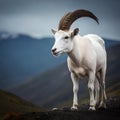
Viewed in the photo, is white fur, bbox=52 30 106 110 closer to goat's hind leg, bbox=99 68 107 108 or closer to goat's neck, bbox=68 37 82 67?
goat's neck, bbox=68 37 82 67

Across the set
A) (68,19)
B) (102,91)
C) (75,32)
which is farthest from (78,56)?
(102,91)

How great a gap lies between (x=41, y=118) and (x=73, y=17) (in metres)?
5.54

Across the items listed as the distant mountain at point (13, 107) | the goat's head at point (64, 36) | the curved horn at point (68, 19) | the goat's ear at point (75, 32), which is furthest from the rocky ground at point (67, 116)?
the distant mountain at point (13, 107)

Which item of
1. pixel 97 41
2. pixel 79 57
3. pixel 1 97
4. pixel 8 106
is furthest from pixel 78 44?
pixel 1 97

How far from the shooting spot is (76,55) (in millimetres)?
21297

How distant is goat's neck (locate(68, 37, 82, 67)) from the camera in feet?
69.8

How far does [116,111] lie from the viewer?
72.3 feet

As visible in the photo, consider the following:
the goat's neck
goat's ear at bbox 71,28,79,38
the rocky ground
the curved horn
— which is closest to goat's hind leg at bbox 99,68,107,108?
the rocky ground

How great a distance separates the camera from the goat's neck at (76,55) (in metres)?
21.3

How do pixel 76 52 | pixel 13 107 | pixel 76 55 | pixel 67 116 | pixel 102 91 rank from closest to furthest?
pixel 67 116 → pixel 76 55 → pixel 76 52 → pixel 102 91 → pixel 13 107

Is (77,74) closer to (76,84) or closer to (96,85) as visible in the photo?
(76,84)

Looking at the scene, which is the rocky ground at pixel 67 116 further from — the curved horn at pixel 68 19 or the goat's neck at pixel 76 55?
the curved horn at pixel 68 19

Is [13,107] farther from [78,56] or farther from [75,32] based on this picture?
[75,32]

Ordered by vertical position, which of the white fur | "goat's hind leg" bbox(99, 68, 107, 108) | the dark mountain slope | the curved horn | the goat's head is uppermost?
the curved horn
